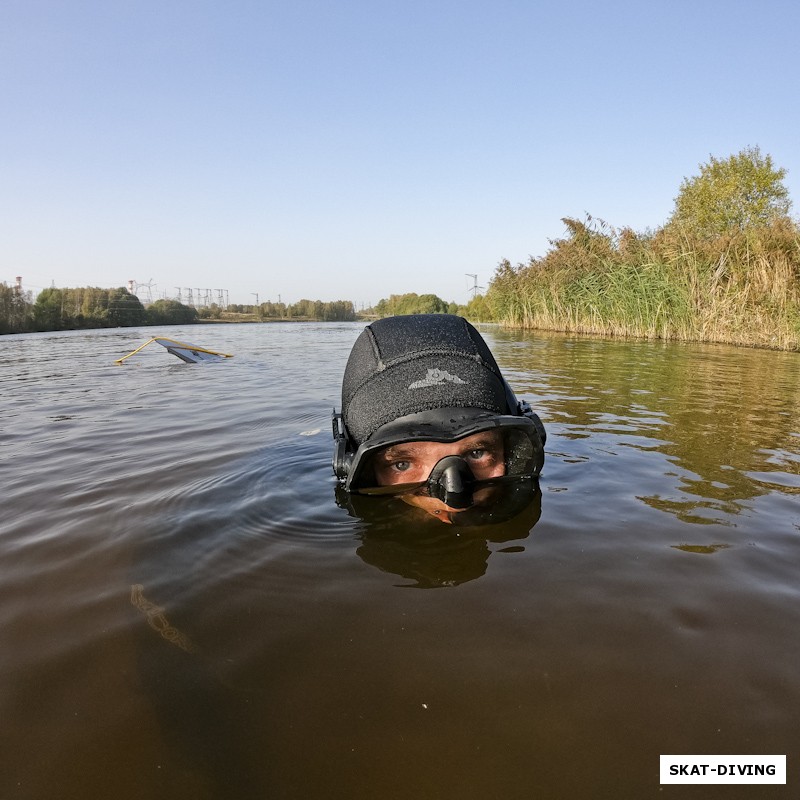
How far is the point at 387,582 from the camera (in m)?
2.06

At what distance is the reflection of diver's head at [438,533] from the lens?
7.11 ft

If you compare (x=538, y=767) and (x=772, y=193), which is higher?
(x=772, y=193)

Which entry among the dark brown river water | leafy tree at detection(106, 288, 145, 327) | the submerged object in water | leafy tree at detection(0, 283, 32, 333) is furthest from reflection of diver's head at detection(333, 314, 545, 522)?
leafy tree at detection(106, 288, 145, 327)

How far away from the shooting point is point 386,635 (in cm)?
169

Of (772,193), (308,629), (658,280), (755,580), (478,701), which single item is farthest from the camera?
(772,193)

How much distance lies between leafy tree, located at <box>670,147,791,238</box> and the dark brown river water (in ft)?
122

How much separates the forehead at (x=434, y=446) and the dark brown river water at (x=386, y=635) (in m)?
0.41

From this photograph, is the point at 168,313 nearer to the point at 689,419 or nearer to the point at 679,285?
the point at 679,285

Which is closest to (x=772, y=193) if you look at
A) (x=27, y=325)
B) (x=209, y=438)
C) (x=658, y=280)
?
(x=658, y=280)

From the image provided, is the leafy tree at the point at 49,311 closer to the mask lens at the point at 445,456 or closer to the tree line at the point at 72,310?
the tree line at the point at 72,310

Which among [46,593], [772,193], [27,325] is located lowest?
[46,593]

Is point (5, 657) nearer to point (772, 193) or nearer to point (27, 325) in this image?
point (772, 193)

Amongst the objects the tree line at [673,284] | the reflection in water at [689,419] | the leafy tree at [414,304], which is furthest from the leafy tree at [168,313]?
the reflection in water at [689,419]

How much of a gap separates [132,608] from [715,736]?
1.94m
